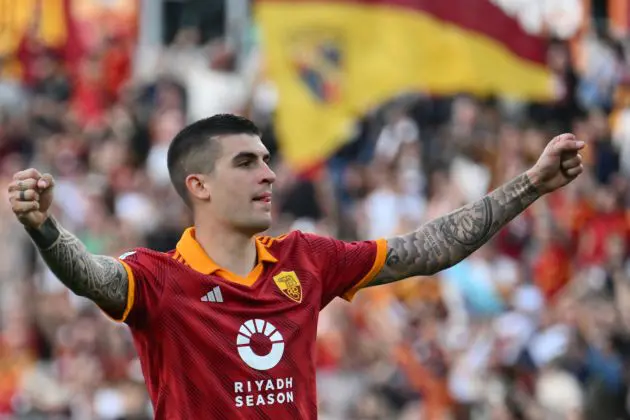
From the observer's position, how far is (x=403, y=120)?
58.8ft

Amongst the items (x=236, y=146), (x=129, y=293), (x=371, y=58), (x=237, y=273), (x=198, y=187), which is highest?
(x=371, y=58)

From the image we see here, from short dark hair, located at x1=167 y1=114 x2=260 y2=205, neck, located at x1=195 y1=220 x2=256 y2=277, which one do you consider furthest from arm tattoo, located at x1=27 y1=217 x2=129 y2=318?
short dark hair, located at x1=167 y1=114 x2=260 y2=205

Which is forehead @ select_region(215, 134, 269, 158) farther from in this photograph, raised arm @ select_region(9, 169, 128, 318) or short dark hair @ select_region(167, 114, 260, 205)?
raised arm @ select_region(9, 169, 128, 318)

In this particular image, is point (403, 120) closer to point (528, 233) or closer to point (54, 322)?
point (528, 233)

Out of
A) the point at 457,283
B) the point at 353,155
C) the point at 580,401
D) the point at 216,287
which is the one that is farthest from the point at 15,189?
the point at 353,155

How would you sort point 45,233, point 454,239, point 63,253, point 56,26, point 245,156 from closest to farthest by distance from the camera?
point 45,233
point 63,253
point 245,156
point 454,239
point 56,26

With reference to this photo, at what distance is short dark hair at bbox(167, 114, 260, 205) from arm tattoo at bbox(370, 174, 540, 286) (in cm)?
85

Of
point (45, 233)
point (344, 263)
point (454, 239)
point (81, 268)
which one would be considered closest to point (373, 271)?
point (344, 263)

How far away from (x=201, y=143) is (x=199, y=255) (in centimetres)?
49

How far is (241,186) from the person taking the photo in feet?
23.6

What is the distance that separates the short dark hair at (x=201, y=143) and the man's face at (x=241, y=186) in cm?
3

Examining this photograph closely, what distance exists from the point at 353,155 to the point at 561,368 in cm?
470

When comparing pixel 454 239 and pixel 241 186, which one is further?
pixel 454 239

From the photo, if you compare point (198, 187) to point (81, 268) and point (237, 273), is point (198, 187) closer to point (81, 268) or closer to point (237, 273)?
point (237, 273)
